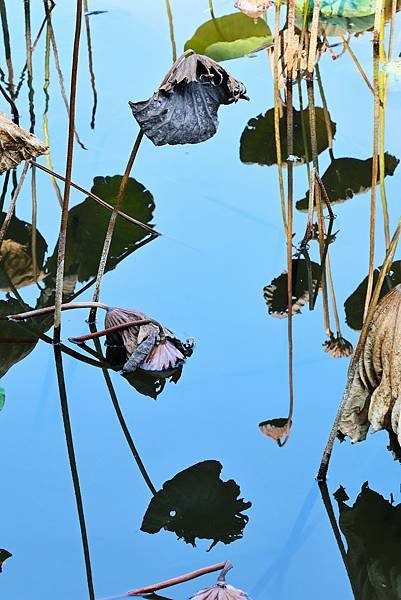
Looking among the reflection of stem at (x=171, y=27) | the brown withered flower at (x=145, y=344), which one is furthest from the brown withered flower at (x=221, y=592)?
the reflection of stem at (x=171, y=27)

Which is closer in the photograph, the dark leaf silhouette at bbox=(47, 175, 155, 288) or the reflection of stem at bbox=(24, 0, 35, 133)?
the dark leaf silhouette at bbox=(47, 175, 155, 288)

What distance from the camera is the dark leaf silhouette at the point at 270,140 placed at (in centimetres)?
187

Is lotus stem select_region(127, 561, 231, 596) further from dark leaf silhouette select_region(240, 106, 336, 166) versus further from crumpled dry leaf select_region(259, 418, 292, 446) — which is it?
dark leaf silhouette select_region(240, 106, 336, 166)

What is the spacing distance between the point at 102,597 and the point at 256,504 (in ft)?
0.73

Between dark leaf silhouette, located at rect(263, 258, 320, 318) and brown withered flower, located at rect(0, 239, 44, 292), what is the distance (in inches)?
14.6

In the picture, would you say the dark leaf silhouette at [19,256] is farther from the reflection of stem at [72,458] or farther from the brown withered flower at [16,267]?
the reflection of stem at [72,458]

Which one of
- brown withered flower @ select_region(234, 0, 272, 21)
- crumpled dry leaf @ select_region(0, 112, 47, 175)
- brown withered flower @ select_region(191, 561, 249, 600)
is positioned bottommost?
brown withered flower @ select_region(191, 561, 249, 600)

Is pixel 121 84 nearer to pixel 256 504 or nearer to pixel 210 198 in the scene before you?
pixel 210 198

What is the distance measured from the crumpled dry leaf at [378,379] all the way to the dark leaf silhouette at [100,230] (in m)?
0.58

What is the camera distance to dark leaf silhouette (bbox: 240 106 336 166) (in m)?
1.87

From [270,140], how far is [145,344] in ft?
2.45

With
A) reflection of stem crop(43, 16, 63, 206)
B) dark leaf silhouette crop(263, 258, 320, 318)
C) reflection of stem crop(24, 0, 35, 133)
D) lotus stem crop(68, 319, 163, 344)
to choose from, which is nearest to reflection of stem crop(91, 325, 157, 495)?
lotus stem crop(68, 319, 163, 344)

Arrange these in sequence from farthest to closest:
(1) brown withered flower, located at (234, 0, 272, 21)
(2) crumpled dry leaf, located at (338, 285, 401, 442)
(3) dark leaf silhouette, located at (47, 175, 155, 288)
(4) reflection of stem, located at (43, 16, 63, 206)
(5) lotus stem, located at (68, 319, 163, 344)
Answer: (1) brown withered flower, located at (234, 0, 272, 21), (4) reflection of stem, located at (43, 16, 63, 206), (3) dark leaf silhouette, located at (47, 175, 155, 288), (5) lotus stem, located at (68, 319, 163, 344), (2) crumpled dry leaf, located at (338, 285, 401, 442)

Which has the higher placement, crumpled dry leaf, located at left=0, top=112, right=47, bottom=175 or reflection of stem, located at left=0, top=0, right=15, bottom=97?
reflection of stem, located at left=0, top=0, right=15, bottom=97
